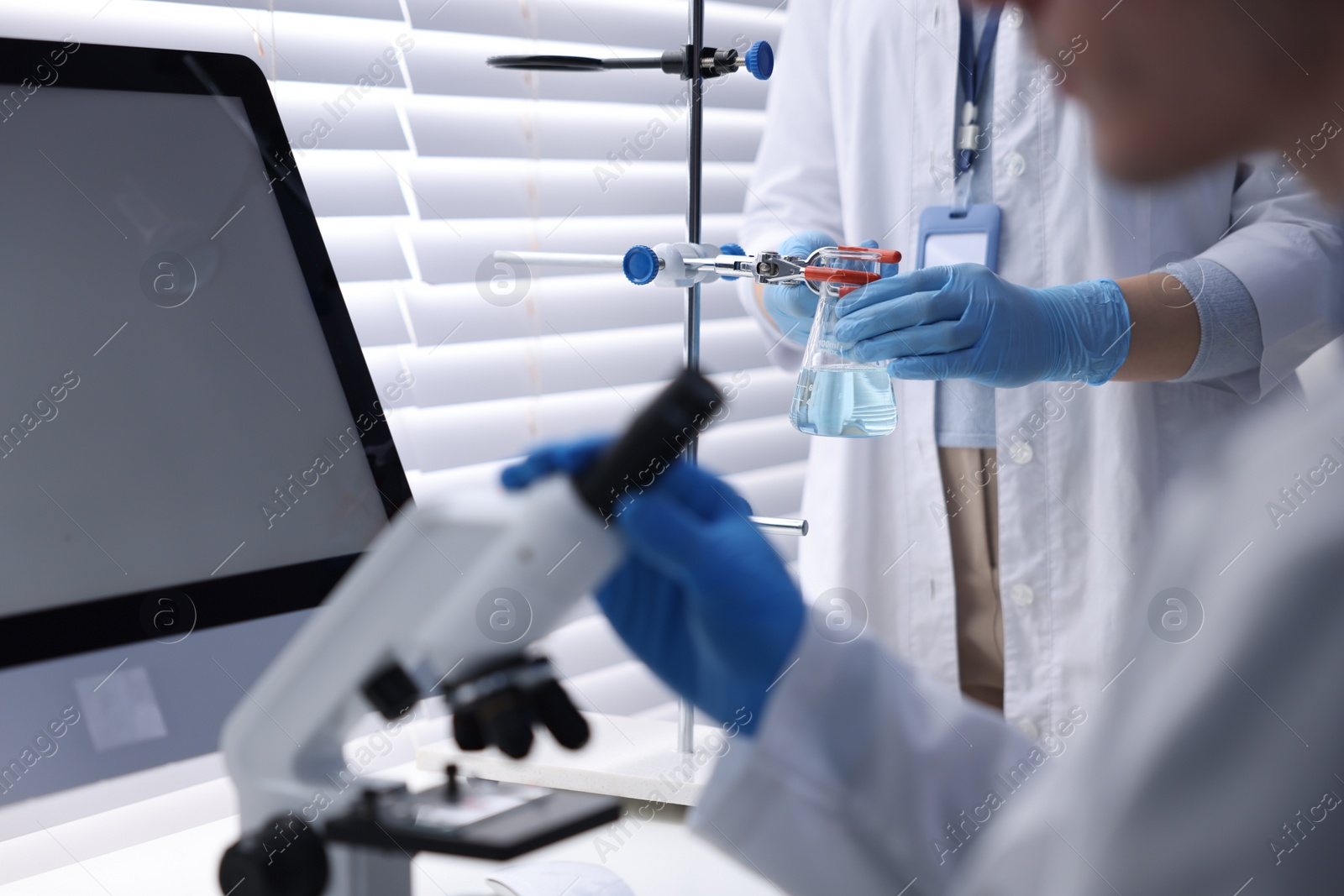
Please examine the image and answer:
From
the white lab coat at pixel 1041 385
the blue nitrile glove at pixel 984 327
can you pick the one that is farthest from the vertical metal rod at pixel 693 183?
the white lab coat at pixel 1041 385

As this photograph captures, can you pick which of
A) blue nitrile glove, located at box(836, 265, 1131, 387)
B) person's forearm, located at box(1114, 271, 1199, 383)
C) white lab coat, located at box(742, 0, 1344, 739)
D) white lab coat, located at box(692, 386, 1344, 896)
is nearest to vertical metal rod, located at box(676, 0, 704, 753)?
blue nitrile glove, located at box(836, 265, 1131, 387)

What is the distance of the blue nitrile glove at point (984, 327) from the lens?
1.21 metres

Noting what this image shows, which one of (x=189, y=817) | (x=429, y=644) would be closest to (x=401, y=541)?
(x=429, y=644)

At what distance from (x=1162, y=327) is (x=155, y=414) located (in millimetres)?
1239

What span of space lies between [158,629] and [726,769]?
15.7 inches

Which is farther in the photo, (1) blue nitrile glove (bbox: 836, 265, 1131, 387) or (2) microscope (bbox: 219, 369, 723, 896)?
(1) blue nitrile glove (bbox: 836, 265, 1131, 387)

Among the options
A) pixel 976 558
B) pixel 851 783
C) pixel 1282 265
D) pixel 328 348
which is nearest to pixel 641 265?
pixel 328 348

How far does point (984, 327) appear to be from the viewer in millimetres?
1241

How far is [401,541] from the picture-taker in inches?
18.5

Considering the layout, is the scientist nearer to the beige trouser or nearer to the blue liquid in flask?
the blue liquid in flask

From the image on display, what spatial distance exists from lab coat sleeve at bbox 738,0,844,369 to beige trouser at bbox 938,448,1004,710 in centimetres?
33

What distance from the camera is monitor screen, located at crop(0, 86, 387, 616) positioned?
2.04ft

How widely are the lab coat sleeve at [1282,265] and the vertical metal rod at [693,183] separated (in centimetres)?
72

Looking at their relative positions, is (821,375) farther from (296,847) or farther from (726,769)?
(296,847)
